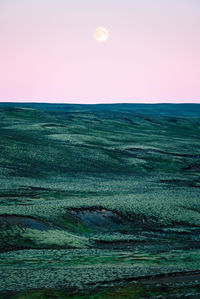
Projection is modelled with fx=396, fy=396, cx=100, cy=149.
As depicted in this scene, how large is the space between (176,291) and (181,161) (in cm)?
6458

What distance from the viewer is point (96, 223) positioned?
119ft

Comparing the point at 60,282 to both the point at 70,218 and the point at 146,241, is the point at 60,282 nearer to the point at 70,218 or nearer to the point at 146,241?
the point at 146,241

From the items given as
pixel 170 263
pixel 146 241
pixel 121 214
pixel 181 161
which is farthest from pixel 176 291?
pixel 181 161

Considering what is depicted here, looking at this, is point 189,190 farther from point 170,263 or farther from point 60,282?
point 60,282

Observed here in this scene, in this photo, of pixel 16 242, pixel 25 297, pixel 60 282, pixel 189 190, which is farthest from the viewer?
pixel 189 190

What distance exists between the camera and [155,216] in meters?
39.1

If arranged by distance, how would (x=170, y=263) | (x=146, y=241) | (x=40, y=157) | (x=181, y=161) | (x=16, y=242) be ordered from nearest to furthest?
(x=170, y=263)
(x=16, y=242)
(x=146, y=241)
(x=40, y=157)
(x=181, y=161)

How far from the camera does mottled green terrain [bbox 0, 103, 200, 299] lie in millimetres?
19812

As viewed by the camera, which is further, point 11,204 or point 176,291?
point 11,204

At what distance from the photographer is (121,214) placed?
127ft

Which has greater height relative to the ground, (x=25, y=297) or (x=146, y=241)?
(x=25, y=297)

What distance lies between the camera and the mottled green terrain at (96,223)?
19812 millimetres

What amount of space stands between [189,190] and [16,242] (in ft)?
103

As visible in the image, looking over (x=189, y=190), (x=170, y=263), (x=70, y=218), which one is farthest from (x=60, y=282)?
(x=189, y=190)
